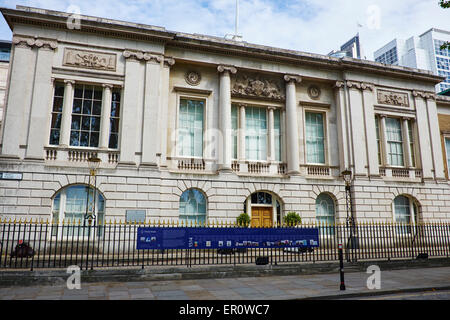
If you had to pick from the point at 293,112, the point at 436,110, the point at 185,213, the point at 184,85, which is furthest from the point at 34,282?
the point at 436,110

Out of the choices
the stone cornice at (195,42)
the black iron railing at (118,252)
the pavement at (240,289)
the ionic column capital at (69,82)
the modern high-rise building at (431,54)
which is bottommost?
the pavement at (240,289)

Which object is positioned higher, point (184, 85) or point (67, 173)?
point (184, 85)

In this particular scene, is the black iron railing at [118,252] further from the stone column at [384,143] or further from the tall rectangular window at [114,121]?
the stone column at [384,143]

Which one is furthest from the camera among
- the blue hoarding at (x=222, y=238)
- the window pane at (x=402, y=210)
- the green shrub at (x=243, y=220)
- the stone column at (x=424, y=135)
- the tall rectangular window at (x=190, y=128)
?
the stone column at (x=424, y=135)

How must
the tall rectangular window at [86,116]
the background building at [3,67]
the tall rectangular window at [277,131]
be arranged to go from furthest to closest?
1. the background building at [3,67]
2. the tall rectangular window at [277,131]
3. the tall rectangular window at [86,116]

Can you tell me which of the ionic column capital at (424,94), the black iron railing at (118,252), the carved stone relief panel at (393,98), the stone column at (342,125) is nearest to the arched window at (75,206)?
the black iron railing at (118,252)

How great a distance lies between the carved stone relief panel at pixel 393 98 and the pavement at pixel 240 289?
591 inches

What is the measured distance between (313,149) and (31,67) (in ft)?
59.1

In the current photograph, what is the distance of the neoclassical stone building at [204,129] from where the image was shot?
17.5 meters

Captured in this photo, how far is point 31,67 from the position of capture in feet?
58.5

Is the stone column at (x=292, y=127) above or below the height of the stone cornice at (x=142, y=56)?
below

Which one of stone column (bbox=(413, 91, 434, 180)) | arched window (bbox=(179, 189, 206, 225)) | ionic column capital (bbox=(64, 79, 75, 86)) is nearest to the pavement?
arched window (bbox=(179, 189, 206, 225))

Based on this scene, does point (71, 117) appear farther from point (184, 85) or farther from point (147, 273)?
point (147, 273)

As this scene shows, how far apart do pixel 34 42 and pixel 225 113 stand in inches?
446
